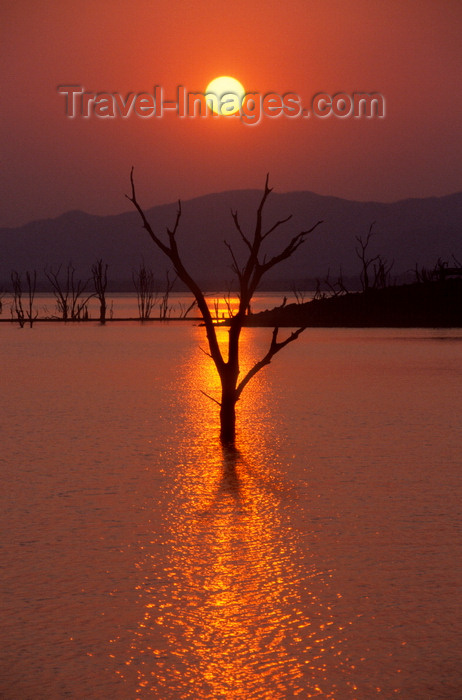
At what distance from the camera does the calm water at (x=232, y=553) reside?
214 inches

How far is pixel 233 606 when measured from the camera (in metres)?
6.55

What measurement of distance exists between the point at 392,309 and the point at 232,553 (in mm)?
54788

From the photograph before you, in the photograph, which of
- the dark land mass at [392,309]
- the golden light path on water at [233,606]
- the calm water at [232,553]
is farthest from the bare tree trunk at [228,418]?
the dark land mass at [392,309]

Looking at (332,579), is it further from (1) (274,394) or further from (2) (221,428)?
(1) (274,394)

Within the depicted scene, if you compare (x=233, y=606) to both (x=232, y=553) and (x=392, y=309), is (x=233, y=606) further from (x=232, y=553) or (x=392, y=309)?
(x=392, y=309)

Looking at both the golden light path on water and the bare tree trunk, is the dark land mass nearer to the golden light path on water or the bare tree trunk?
the bare tree trunk

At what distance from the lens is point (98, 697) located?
16.6 ft

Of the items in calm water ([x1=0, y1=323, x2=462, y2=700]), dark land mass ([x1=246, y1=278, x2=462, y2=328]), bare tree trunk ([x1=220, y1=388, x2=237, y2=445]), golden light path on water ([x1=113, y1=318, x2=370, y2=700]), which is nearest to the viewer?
golden light path on water ([x1=113, y1=318, x2=370, y2=700])

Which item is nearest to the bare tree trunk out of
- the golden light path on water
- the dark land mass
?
the golden light path on water

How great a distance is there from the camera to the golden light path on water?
5285mm

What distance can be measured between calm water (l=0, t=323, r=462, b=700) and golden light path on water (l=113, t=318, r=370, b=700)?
0.05 feet

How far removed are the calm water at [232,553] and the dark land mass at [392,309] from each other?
42.5 meters

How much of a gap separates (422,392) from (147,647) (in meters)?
16.0

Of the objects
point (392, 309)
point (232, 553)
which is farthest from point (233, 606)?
point (392, 309)
